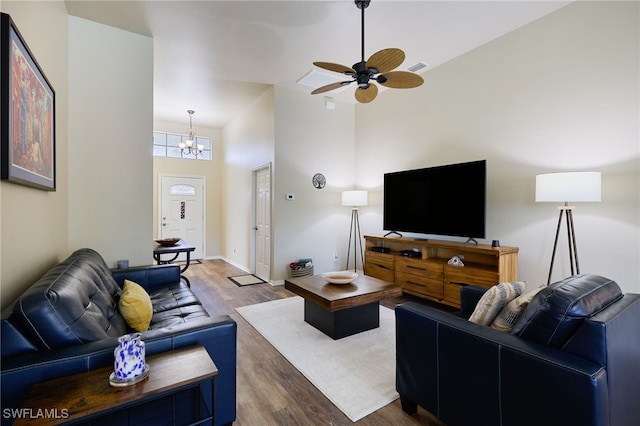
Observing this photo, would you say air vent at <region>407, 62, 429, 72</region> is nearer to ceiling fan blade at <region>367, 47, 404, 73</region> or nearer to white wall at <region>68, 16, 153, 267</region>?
ceiling fan blade at <region>367, 47, 404, 73</region>

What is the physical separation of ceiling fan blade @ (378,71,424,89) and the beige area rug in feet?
7.93

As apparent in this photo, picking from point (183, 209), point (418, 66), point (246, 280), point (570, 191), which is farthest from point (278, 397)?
point (183, 209)

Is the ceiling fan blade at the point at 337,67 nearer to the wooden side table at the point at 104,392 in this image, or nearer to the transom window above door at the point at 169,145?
the wooden side table at the point at 104,392

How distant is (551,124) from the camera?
312 centimetres

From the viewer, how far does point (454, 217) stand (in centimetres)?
377

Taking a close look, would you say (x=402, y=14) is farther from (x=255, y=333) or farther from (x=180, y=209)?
(x=180, y=209)

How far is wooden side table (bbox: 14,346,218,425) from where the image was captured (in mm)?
967

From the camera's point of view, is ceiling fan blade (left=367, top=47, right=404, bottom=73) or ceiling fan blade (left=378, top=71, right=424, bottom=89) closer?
ceiling fan blade (left=367, top=47, right=404, bottom=73)

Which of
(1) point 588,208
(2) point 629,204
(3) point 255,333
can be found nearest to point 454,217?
(1) point 588,208

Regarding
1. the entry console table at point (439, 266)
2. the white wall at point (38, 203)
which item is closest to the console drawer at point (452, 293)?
the entry console table at point (439, 266)

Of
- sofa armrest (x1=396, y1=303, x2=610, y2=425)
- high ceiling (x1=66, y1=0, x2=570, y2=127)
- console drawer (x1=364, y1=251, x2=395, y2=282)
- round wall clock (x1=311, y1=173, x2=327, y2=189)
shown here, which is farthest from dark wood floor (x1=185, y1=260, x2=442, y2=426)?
high ceiling (x1=66, y1=0, x2=570, y2=127)

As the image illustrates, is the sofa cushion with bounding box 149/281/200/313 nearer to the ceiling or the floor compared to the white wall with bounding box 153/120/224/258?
nearer to the floor

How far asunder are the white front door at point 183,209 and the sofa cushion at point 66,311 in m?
5.53

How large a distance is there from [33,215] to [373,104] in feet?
15.9
